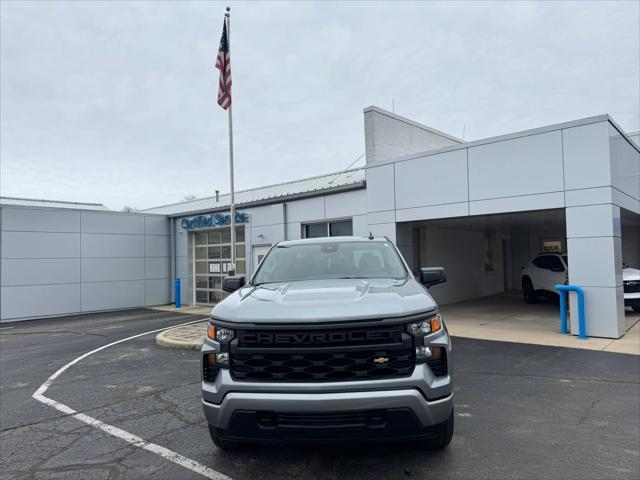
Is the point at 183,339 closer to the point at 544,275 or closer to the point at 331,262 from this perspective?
the point at 331,262

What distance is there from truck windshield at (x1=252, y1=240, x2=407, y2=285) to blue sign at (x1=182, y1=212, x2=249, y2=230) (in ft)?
37.3

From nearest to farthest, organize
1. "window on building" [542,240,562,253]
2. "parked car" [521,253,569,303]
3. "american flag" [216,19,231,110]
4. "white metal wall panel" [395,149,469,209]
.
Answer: "white metal wall panel" [395,149,469,209]
"american flag" [216,19,231,110]
"parked car" [521,253,569,303]
"window on building" [542,240,562,253]

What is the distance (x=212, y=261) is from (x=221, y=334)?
15.6 meters

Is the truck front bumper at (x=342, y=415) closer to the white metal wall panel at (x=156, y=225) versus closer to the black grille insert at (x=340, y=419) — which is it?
the black grille insert at (x=340, y=419)

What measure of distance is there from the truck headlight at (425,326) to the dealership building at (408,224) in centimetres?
743

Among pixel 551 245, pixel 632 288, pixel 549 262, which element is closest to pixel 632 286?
pixel 632 288

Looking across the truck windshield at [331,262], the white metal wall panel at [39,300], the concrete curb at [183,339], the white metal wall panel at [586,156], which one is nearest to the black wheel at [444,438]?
the truck windshield at [331,262]

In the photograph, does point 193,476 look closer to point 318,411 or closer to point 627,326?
point 318,411

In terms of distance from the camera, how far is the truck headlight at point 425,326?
10.1ft

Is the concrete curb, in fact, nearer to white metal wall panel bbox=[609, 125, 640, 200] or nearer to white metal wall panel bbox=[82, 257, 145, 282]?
white metal wall panel bbox=[82, 257, 145, 282]

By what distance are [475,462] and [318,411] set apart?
159cm

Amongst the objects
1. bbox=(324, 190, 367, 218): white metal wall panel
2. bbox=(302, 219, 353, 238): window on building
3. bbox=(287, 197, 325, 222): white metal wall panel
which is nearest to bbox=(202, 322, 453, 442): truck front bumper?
bbox=(324, 190, 367, 218): white metal wall panel

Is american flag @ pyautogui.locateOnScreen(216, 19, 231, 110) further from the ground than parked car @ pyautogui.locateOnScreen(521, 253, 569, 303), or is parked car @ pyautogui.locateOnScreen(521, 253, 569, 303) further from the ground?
american flag @ pyautogui.locateOnScreen(216, 19, 231, 110)

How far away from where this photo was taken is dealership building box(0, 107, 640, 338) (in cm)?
902
